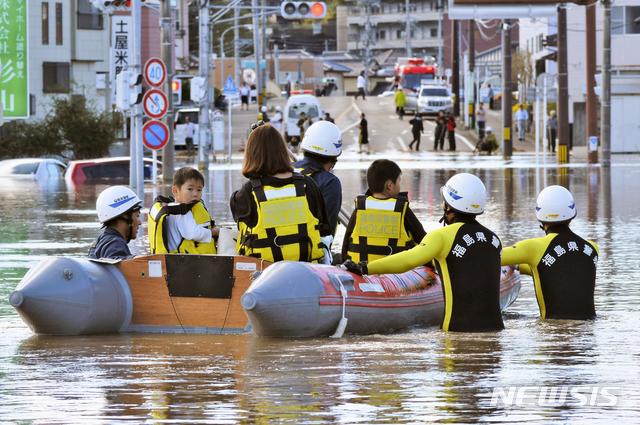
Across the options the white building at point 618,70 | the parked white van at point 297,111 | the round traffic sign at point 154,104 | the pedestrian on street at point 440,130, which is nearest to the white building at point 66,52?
the parked white van at point 297,111

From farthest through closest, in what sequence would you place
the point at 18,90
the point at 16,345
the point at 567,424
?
the point at 18,90 < the point at 16,345 < the point at 567,424

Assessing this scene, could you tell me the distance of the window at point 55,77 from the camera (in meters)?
68.9

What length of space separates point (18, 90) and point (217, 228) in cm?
3640

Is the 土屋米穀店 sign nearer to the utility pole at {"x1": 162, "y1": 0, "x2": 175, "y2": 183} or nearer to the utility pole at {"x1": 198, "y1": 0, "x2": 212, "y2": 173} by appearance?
the utility pole at {"x1": 198, "y1": 0, "x2": 212, "y2": 173}

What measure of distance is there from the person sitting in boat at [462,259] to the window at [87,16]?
204 ft

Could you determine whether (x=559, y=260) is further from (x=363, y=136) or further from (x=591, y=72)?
(x=363, y=136)

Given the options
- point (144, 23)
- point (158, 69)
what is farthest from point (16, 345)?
point (144, 23)

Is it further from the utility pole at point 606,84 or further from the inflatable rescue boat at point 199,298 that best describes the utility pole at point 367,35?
the inflatable rescue boat at point 199,298

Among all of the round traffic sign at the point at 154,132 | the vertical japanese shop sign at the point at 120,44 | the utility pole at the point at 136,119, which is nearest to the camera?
the round traffic sign at the point at 154,132

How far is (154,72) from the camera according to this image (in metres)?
32.2

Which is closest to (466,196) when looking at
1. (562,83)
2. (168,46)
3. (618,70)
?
(168,46)

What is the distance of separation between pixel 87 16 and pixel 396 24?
341 ft

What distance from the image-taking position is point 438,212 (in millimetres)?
28188

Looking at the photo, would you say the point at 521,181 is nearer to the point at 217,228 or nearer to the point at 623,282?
the point at 623,282
